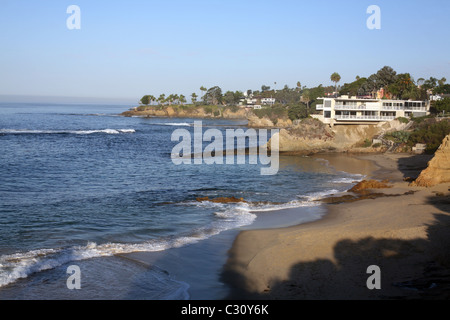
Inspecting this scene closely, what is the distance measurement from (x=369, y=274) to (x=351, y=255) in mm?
1905

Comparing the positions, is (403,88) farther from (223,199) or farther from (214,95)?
(214,95)

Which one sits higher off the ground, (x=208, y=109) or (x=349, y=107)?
(x=208, y=109)

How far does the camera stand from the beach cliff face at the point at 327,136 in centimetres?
5250

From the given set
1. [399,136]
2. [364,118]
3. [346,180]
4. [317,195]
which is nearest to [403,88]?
[364,118]

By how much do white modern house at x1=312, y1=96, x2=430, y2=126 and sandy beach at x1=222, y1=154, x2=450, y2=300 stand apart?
35.9m

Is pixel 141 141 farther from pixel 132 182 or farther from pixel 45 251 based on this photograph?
pixel 45 251

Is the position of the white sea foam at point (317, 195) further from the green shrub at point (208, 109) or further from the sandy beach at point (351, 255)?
the green shrub at point (208, 109)

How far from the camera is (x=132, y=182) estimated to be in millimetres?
32281

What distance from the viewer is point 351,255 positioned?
14805mm

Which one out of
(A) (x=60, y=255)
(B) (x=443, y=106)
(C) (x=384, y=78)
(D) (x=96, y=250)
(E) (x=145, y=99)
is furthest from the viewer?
(E) (x=145, y=99)

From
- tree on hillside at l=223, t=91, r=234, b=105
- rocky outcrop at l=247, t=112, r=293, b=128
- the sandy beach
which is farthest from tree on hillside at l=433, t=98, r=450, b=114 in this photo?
tree on hillside at l=223, t=91, r=234, b=105

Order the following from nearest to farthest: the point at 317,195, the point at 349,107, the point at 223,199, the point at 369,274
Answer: the point at 369,274 < the point at 223,199 < the point at 317,195 < the point at 349,107
